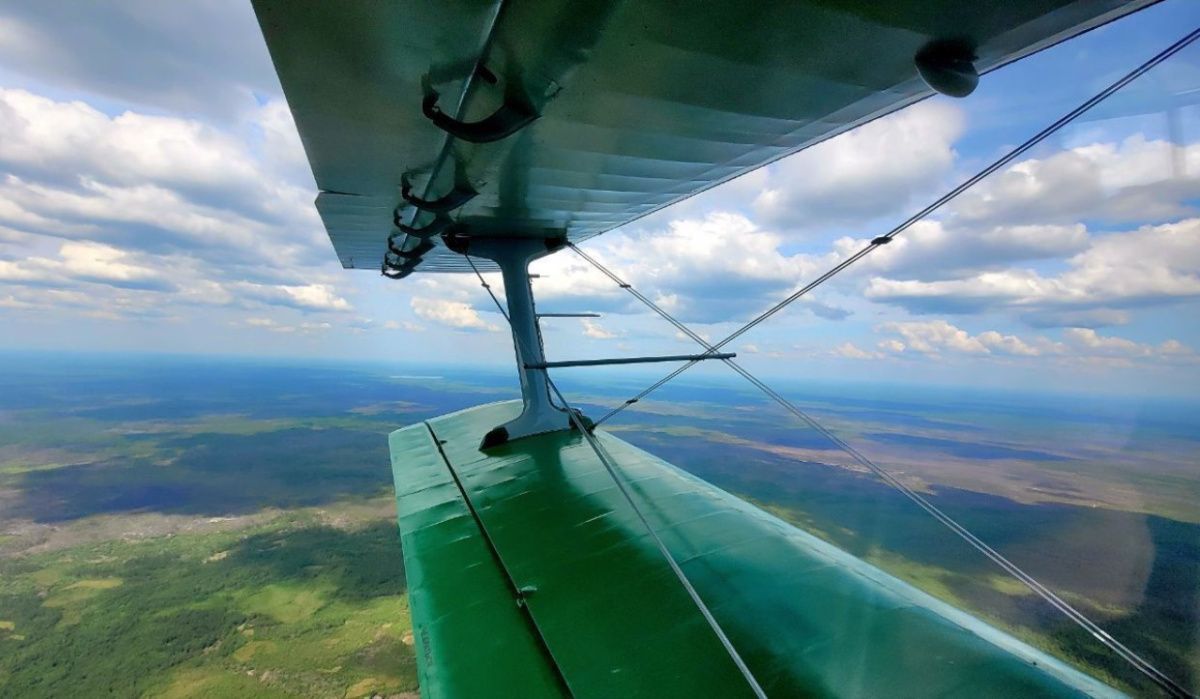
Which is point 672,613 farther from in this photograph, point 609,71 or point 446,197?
point 446,197

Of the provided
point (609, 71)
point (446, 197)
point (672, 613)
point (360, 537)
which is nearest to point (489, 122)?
point (609, 71)

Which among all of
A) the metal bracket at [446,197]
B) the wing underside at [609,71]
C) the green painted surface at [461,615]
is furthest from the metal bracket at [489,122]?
the green painted surface at [461,615]

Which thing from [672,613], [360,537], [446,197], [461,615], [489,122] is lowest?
[360,537]

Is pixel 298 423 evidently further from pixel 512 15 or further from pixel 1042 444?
pixel 1042 444

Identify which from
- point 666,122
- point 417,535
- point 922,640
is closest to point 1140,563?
point 922,640

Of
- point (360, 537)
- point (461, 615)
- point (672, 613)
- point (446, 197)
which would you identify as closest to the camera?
point (672, 613)

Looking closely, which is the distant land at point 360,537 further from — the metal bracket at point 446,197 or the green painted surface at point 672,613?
the metal bracket at point 446,197

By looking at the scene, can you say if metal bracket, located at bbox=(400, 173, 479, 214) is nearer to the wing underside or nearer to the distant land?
the wing underside
